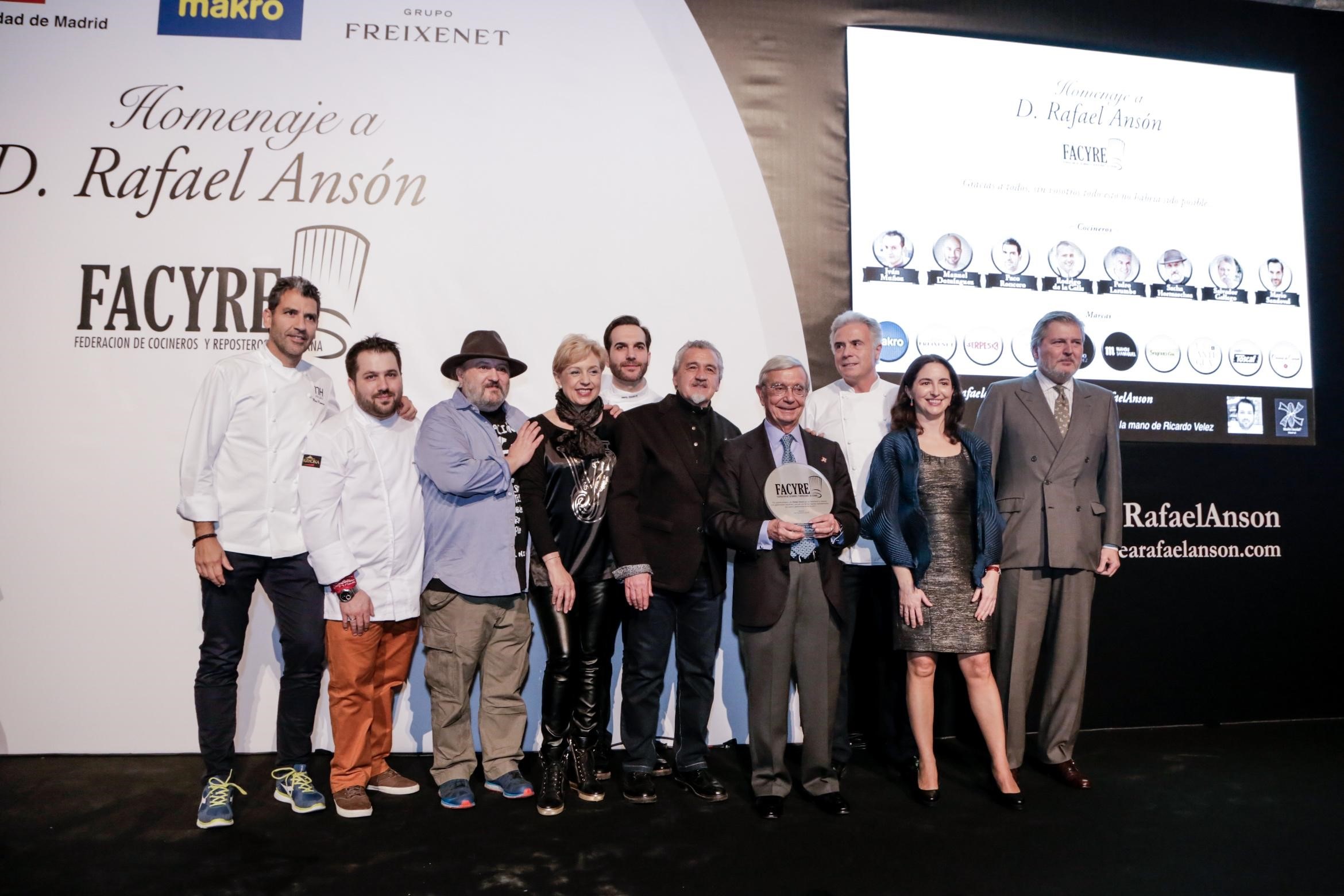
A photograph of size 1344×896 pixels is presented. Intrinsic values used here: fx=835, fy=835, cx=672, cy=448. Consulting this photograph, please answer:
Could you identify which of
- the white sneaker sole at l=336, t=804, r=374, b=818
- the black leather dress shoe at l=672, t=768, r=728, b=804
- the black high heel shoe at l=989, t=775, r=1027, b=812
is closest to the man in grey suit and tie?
the black high heel shoe at l=989, t=775, r=1027, b=812

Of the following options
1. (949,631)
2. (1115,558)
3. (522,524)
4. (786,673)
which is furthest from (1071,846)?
(522,524)

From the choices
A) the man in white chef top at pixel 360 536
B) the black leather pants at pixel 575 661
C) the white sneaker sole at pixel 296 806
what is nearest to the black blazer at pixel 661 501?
the black leather pants at pixel 575 661

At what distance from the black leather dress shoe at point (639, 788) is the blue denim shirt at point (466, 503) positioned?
2.56ft

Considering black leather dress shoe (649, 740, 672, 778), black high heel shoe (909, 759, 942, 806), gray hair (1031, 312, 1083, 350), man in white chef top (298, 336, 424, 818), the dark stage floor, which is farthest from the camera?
gray hair (1031, 312, 1083, 350)

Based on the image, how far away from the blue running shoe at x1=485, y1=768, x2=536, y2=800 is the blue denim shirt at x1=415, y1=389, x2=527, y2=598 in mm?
668

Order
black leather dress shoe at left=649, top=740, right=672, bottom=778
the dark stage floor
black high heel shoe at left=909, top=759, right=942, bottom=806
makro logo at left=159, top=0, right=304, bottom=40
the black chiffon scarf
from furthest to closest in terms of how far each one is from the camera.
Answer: makro logo at left=159, top=0, right=304, bottom=40
black leather dress shoe at left=649, top=740, right=672, bottom=778
the black chiffon scarf
black high heel shoe at left=909, top=759, right=942, bottom=806
the dark stage floor

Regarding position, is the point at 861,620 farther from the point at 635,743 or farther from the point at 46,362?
the point at 46,362

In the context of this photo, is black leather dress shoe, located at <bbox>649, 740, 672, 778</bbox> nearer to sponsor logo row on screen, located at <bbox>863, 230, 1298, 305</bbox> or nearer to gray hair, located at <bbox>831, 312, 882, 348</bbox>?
gray hair, located at <bbox>831, 312, 882, 348</bbox>

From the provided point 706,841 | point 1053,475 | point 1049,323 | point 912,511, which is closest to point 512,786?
point 706,841

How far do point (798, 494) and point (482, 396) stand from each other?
3.91 feet

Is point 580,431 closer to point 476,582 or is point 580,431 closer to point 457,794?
point 476,582

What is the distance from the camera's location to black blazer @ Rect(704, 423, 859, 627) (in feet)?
9.27

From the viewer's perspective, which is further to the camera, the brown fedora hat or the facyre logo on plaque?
the brown fedora hat

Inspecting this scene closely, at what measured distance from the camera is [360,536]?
293 centimetres
